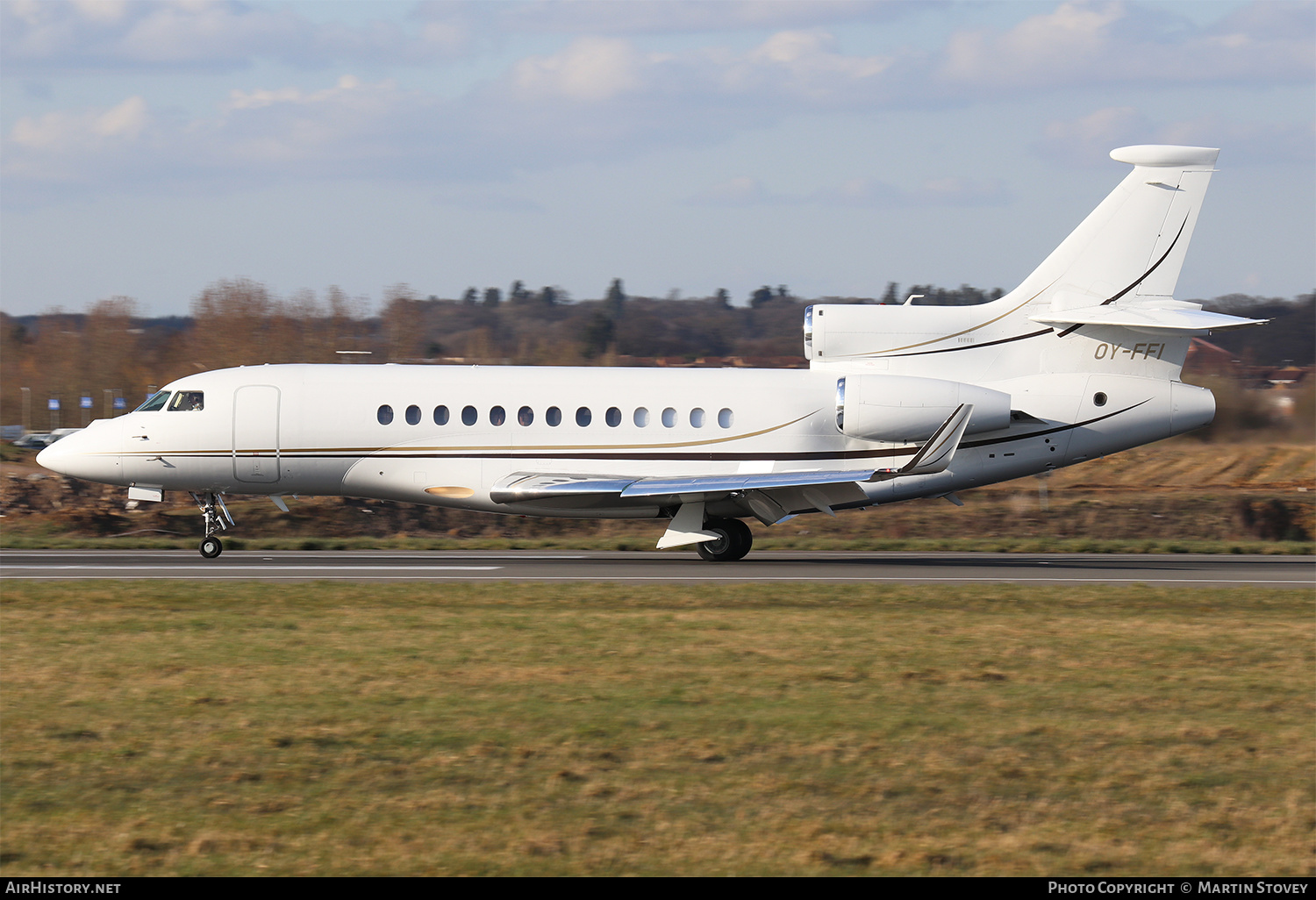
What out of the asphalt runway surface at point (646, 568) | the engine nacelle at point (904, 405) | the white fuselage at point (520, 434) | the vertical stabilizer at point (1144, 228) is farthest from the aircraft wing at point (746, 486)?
the vertical stabilizer at point (1144, 228)

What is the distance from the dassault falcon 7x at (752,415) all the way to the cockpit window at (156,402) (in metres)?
0.04

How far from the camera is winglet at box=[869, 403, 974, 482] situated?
70.6ft

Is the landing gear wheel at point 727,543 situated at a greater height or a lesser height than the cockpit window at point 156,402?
lesser

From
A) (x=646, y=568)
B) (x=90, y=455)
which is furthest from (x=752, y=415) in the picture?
(x=90, y=455)

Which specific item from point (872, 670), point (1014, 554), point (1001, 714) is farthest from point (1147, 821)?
point (1014, 554)

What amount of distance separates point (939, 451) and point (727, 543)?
4407 mm

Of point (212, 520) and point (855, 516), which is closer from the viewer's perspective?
point (212, 520)

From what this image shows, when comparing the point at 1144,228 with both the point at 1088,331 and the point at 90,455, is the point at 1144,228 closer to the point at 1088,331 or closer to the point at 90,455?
the point at 1088,331

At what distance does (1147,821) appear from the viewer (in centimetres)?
743

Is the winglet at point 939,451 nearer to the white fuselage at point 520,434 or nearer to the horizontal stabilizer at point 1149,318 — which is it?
the white fuselage at point 520,434

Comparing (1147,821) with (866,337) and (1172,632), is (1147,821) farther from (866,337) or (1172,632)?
(866,337)

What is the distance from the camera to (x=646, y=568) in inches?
873

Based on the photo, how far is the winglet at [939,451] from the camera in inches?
848
